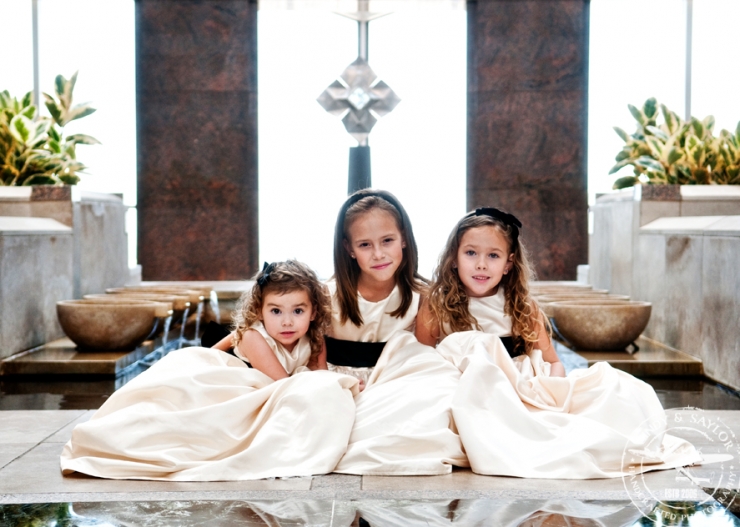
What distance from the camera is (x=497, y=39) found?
39.6ft

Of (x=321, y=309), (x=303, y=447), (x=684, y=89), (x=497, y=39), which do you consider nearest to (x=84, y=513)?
(x=303, y=447)

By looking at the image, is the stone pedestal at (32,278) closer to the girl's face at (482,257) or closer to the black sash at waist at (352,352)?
the black sash at waist at (352,352)

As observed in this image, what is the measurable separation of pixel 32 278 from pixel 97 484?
12.5 feet

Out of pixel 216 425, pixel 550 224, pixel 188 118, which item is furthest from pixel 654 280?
pixel 188 118

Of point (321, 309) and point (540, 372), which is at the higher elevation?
point (321, 309)

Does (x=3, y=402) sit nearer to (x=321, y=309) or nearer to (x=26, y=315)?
(x=26, y=315)

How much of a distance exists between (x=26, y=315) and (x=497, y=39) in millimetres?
8272

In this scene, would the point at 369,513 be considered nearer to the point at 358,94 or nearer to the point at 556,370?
the point at 556,370

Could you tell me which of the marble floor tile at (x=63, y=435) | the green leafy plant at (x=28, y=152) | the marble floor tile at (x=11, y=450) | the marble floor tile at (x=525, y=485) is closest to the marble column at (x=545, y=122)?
the green leafy plant at (x=28, y=152)

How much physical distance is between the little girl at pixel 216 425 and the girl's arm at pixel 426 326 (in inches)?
20.8

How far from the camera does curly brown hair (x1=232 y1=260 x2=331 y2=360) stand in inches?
141

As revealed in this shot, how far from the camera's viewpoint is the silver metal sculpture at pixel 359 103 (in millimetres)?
9789

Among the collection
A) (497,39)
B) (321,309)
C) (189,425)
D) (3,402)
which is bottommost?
(3,402)

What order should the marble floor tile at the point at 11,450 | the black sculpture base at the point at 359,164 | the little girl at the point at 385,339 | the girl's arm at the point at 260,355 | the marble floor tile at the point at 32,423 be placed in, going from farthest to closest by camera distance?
the black sculpture base at the point at 359,164 < the marble floor tile at the point at 32,423 < the girl's arm at the point at 260,355 < the marble floor tile at the point at 11,450 < the little girl at the point at 385,339
